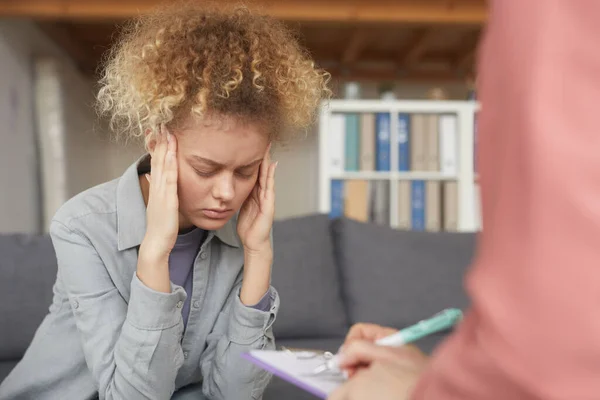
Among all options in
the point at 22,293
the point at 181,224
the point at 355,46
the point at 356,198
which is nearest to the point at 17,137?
the point at 356,198

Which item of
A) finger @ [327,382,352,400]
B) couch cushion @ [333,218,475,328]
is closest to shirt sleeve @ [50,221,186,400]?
finger @ [327,382,352,400]

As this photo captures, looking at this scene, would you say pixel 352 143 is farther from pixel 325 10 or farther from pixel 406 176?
pixel 325 10

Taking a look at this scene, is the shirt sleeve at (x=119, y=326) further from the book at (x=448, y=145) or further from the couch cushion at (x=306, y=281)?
the book at (x=448, y=145)

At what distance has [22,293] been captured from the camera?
1653mm

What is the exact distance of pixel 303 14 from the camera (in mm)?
3838

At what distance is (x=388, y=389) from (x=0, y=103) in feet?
12.7

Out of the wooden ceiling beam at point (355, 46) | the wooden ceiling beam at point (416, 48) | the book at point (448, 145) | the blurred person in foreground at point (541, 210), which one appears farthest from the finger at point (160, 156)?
the wooden ceiling beam at point (416, 48)

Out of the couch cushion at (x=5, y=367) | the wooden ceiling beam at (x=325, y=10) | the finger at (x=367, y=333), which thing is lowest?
the couch cushion at (x=5, y=367)

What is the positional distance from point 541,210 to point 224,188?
28.3 inches

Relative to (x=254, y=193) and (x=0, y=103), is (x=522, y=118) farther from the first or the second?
(x=0, y=103)

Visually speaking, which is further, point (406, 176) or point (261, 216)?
point (406, 176)

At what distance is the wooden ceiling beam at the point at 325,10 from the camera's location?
3.70 m

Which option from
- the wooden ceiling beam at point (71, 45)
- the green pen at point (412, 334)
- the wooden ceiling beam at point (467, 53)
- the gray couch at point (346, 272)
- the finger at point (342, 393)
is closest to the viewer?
the finger at point (342, 393)

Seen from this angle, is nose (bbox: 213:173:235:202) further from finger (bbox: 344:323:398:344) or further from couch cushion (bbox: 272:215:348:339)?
couch cushion (bbox: 272:215:348:339)
